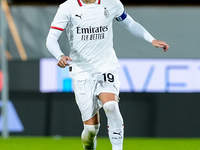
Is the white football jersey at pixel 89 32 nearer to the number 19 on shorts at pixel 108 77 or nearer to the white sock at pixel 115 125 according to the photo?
the number 19 on shorts at pixel 108 77

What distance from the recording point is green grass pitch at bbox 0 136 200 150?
7720mm

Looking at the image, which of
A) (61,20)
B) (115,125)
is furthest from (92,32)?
(115,125)

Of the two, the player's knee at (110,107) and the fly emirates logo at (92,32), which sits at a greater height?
the fly emirates logo at (92,32)

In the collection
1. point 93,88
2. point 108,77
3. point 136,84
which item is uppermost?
point 108,77

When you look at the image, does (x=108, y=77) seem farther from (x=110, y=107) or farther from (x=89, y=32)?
(x=89, y=32)

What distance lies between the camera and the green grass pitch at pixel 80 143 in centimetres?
772

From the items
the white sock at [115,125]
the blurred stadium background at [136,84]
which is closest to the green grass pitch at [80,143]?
the blurred stadium background at [136,84]

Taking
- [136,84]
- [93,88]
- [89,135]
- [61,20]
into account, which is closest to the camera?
→ [61,20]

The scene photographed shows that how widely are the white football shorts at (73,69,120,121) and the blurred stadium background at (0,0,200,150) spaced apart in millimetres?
3722

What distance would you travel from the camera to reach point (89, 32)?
5211 millimetres

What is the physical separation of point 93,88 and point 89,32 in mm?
593

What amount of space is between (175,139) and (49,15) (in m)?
3.31

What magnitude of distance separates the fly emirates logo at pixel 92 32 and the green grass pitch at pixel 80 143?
2804 mm

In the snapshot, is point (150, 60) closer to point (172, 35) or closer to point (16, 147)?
point (172, 35)
